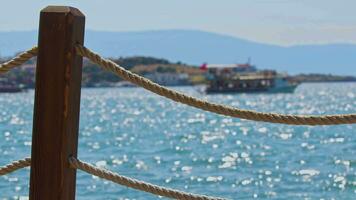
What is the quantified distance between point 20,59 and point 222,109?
777mm

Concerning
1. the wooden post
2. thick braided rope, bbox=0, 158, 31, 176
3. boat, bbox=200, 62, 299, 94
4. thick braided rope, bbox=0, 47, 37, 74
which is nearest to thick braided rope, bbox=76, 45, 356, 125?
the wooden post

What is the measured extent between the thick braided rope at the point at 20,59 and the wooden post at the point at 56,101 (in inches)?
3.6

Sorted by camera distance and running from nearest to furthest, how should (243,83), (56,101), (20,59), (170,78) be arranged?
1. (56,101)
2. (20,59)
3. (243,83)
4. (170,78)

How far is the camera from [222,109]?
3230mm

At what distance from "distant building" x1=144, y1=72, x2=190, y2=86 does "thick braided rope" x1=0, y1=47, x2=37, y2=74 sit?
482 feet

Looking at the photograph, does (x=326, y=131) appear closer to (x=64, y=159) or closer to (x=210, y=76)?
(x=64, y=159)

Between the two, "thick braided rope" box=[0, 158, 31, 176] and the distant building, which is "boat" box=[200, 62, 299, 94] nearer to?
the distant building

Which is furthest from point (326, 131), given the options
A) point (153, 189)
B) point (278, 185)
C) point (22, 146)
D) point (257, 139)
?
point (153, 189)

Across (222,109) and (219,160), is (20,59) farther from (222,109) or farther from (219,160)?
(219,160)

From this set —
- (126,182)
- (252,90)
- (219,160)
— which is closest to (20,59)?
(126,182)

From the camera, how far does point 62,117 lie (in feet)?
10.6

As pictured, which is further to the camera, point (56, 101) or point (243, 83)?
point (243, 83)

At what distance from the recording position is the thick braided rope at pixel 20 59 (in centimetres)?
336

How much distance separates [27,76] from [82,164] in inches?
5576
